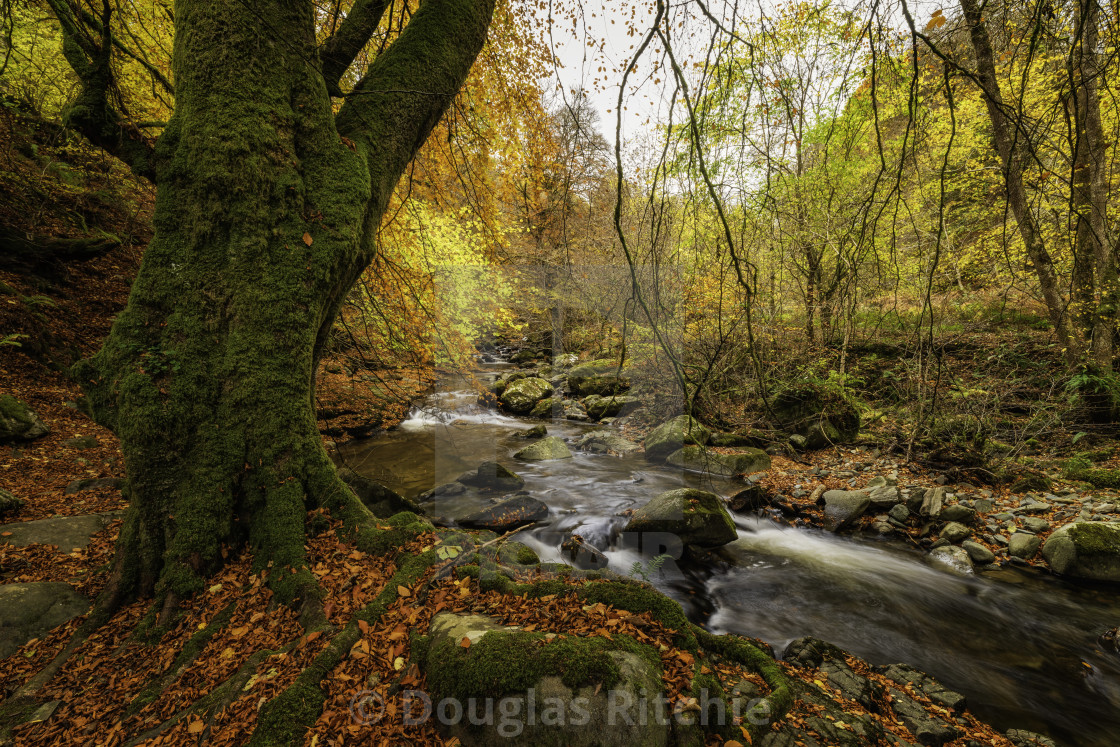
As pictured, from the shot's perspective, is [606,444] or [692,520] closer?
[692,520]

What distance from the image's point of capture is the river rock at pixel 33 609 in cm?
247

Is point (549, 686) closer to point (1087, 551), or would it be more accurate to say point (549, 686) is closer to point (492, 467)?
point (492, 467)

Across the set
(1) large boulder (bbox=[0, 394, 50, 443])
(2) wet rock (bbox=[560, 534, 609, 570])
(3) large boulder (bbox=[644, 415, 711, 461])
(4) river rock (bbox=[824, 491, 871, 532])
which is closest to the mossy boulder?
(3) large boulder (bbox=[644, 415, 711, 461])

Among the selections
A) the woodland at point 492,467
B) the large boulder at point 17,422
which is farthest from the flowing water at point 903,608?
the large boulder at point 17,422

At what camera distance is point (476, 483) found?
7262 mm

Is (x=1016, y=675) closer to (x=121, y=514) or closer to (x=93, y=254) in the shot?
(x=121, y=514)

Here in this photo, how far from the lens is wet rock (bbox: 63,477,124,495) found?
448cm

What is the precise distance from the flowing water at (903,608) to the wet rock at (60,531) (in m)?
3.48

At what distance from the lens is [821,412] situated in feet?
27.3

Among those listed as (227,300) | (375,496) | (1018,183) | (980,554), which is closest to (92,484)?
(375,496)

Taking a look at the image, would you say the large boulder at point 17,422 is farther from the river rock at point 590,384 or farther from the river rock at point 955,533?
the river rock at point 955,533

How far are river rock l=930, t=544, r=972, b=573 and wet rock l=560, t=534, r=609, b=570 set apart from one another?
398 centimetres

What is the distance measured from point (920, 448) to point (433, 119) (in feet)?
28.8

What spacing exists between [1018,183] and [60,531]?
9.94 meters
